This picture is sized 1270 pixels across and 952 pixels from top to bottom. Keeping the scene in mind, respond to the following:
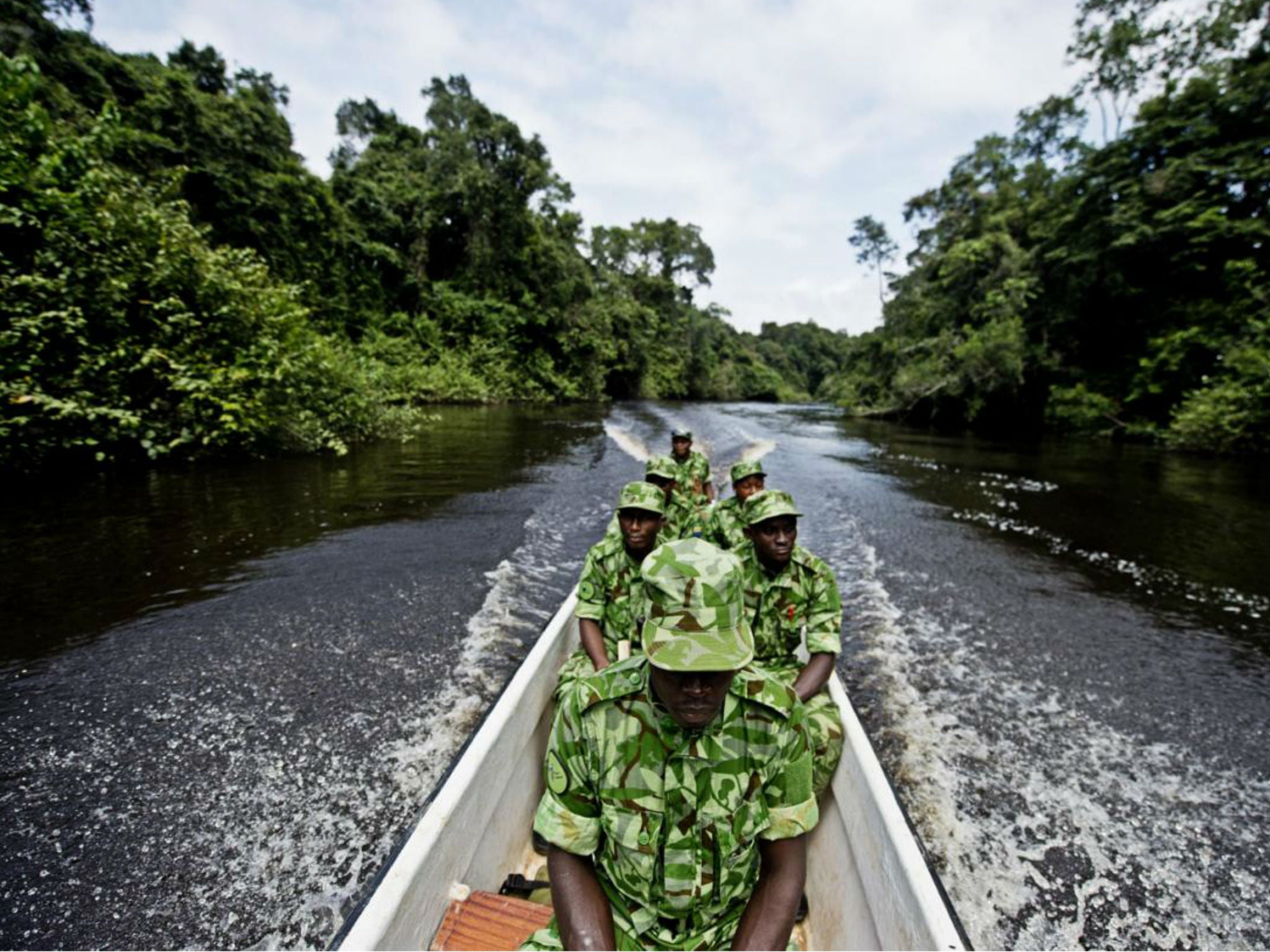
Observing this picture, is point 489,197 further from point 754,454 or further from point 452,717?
point 452,717

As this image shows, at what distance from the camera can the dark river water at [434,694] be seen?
2.64 meters

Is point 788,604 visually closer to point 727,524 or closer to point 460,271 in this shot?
point 727,524

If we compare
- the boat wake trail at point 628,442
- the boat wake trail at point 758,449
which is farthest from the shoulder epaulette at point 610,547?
the boat wake trail at point 758,449

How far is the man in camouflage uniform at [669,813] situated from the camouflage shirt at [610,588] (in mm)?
1941

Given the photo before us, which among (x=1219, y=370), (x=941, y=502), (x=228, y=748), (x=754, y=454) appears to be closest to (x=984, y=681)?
(x=228, y=748)

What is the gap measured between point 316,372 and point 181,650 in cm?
741

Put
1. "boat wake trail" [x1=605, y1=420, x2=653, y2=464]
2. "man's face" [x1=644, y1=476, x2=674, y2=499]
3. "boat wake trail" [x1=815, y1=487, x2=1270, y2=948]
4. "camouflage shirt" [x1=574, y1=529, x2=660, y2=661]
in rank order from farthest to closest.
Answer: "boat wake trail" [x1=605, y1=420, x2=653, y2=464] < "man's face" [x1=644, y1=476, x2=674, y2=499] < "camouflage shirt" [x1=574, y1=529, x2=660, y2=661] < "boat wake trail" [x1=815, y1=487, x2=1270, y2=948]

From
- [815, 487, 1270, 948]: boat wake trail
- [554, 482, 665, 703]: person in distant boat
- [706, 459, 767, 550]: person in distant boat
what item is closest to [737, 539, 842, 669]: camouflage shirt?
[554, 482, 665, 703]: person in distant boat

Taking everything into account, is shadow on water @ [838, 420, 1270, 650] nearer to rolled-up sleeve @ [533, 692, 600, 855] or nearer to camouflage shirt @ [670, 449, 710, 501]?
camouflage shirt @ [670, 449, 710, 501]

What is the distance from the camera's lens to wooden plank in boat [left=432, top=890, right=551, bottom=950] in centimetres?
193

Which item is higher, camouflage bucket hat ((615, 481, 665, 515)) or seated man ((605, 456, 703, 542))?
camouflage bucket hat ((615, 481, 665, 515))

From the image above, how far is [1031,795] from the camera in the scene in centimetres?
334

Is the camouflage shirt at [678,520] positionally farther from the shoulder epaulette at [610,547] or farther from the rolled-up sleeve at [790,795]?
the rolled-up sleeve at [790,795]

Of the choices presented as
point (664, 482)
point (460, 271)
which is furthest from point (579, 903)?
point (460, 271)
